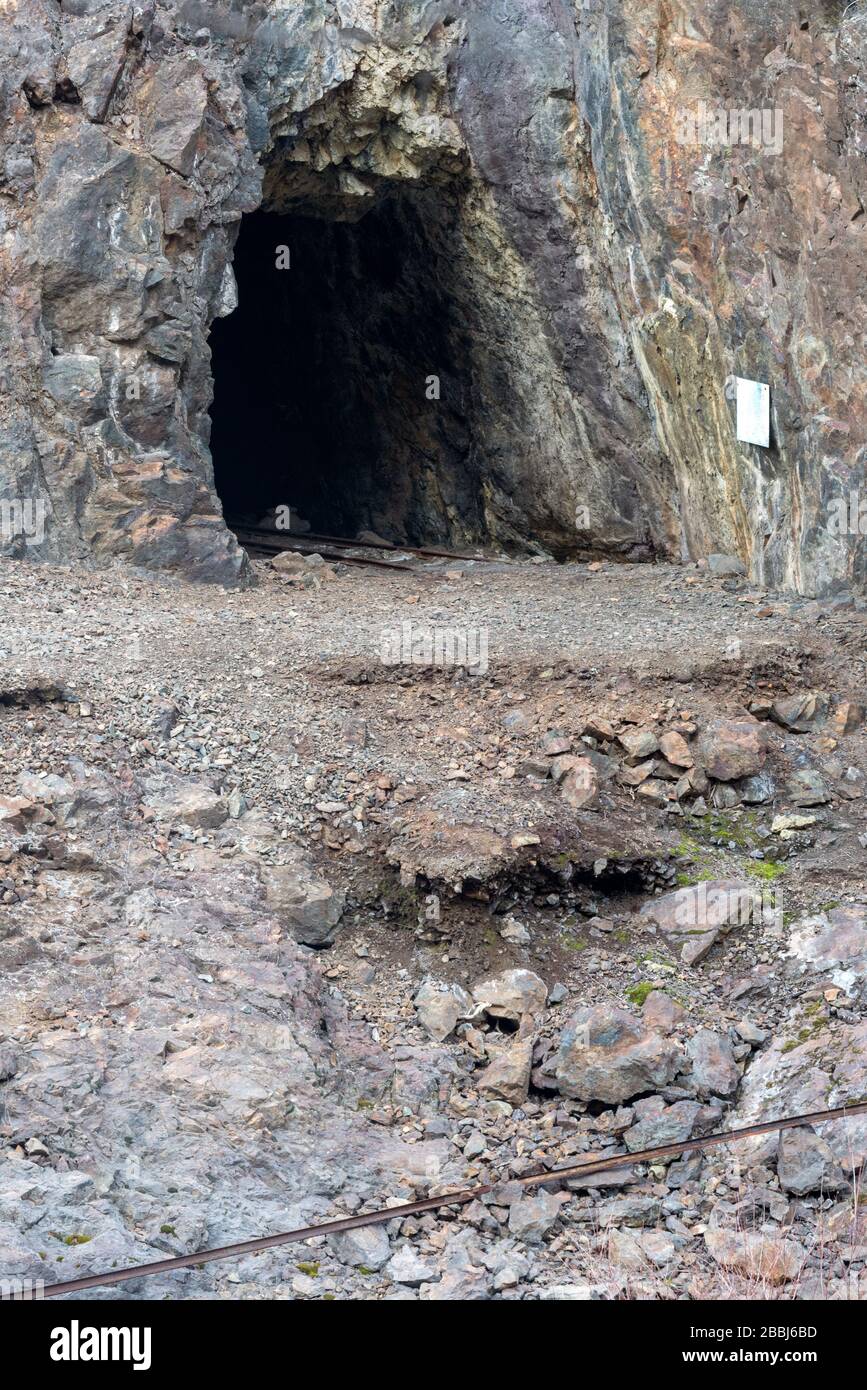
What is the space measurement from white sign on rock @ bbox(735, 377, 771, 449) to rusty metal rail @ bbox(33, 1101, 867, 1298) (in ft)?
23.0

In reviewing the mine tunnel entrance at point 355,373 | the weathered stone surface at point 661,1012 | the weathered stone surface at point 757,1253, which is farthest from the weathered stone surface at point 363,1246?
the mine tunnel entrance at point 355,373

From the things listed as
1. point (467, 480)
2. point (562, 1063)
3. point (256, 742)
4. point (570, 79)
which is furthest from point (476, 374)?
point (562, 1063)

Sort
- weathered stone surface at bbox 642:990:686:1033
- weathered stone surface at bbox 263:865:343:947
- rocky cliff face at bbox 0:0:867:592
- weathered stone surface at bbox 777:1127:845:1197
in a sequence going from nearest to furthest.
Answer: weathered stone surface at bbox 777:1127:845:1197 < weathered stone surface at bbox 642:990:686:1033 < weathered stone surface at bbox 263:865:343:947 < rocky cliff face at bbox 0:0:867:592

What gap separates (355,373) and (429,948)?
11558 millimetres

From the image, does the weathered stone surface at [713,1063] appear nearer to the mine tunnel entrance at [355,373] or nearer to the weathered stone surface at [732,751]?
the weathered stone surface at [732,751]

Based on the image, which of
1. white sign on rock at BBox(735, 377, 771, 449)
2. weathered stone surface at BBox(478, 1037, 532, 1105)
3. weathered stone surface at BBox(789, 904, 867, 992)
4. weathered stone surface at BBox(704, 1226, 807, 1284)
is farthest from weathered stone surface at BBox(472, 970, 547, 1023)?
white sign on rock at BBox(735, 377, 771, 449)

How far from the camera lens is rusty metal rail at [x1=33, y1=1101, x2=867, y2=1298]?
19.0ft

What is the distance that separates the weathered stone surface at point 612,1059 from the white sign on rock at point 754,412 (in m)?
6.49

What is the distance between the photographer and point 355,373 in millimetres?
18547

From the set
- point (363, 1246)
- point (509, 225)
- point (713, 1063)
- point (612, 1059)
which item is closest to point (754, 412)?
point (509, 225)

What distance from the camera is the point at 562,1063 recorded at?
7.77 m

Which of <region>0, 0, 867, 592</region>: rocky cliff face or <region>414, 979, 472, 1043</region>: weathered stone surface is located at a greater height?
<region>0, 0, 867, 592</region>: rocky cliff face

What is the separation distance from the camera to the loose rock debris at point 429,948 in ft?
21.4

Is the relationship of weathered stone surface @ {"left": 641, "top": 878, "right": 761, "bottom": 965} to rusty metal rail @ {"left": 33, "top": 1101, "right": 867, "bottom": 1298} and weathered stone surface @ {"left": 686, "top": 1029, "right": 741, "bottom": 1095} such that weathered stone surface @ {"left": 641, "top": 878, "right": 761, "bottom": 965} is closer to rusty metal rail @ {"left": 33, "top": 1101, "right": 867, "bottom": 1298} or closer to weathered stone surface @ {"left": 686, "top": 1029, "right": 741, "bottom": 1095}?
weathered stone surface @ {"left": 686, "top": 1029, "right": 741, "bottom": 1095}
